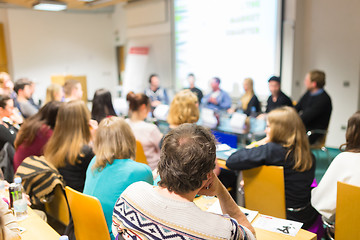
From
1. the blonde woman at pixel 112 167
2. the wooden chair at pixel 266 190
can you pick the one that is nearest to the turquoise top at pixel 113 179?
the blonde woman at pixel 112 167

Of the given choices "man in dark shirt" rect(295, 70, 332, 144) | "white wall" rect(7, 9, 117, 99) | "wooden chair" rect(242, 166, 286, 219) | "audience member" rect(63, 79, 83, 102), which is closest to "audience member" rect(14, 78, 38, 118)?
"audience member" rect(63, 79, 83, 102)

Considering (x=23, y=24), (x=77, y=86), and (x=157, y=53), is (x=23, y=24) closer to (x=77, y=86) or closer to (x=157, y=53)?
(x=157, y=53)

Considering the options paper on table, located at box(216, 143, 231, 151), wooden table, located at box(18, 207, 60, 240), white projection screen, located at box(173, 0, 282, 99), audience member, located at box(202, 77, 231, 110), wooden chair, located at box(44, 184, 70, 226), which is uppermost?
white projection screen, located at box(173, 0, 282, 99)

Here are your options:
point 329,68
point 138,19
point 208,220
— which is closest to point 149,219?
point 208,220

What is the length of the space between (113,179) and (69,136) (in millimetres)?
908

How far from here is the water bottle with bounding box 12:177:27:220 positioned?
1992 mm

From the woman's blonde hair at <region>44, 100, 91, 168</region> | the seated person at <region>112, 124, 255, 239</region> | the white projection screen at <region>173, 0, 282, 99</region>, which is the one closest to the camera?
the seated person at <region>112, 124, 255, 239</region>

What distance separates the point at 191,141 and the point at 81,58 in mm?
10703

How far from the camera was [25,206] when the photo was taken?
2.02 meters

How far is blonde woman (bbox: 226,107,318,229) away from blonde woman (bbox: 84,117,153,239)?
0.85 m

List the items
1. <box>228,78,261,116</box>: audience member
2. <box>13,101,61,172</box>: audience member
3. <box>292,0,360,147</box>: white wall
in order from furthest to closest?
<box>228,78,261,116</box>: audience member
<box>292,0,360,147</box>: white wall
<box>13,101,61,172</box>: audience member

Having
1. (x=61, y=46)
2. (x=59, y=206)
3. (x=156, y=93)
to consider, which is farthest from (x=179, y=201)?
(x=61, y=46)

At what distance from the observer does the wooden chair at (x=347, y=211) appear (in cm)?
185

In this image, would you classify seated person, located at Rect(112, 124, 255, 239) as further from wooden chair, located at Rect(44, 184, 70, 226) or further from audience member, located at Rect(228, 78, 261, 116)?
audience member, located at Rect(228, 78, 261, 116)
